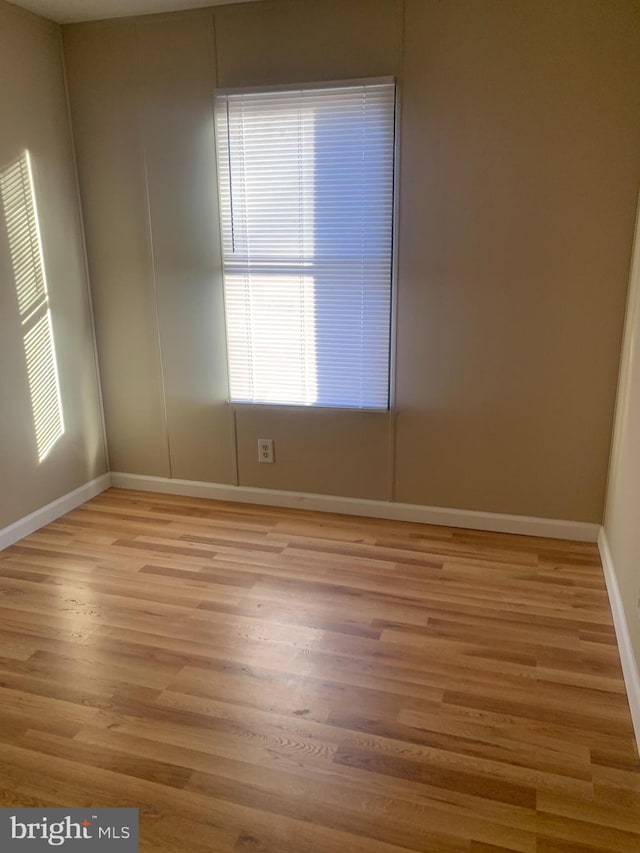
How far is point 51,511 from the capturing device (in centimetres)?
334

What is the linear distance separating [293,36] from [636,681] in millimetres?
2996

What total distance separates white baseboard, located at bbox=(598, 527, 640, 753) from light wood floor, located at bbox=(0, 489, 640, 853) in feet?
0.13

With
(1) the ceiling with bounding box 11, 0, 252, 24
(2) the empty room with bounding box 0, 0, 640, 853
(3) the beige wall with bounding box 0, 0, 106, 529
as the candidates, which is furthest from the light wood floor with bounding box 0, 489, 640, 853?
(1) the ceiling with bounding box 11, 0, 252, 24

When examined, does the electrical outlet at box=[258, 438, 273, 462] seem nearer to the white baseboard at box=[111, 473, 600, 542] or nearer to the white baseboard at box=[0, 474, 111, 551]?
the white baseboard at box=[111, 473, 600, 542]

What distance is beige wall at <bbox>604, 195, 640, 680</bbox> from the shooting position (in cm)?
210

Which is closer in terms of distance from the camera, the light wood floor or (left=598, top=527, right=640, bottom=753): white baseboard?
the light wood floor

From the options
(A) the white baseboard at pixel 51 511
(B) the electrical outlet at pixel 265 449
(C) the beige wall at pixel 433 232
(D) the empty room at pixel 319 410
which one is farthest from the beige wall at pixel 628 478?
(A) the white baseboard at pixel 51 511

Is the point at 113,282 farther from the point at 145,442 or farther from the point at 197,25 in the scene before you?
the point at 197,25


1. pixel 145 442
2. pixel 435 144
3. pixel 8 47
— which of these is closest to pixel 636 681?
pixel 435 144

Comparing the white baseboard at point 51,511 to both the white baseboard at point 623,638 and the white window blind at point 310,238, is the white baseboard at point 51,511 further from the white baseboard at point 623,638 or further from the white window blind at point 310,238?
the white baseboard at point 623,638

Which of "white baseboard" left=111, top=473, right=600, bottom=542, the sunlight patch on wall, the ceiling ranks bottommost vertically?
"white baseboard" left=111, top=473, right=600, bottom=542

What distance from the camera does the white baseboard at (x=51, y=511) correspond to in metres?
3.07

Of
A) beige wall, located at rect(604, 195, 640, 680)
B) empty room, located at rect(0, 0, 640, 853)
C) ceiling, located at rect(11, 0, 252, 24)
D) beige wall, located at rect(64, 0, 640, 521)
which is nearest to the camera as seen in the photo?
empty room, located at rect(0, 0, 640, 853)

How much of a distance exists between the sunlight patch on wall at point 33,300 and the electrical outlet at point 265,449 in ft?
3.62
